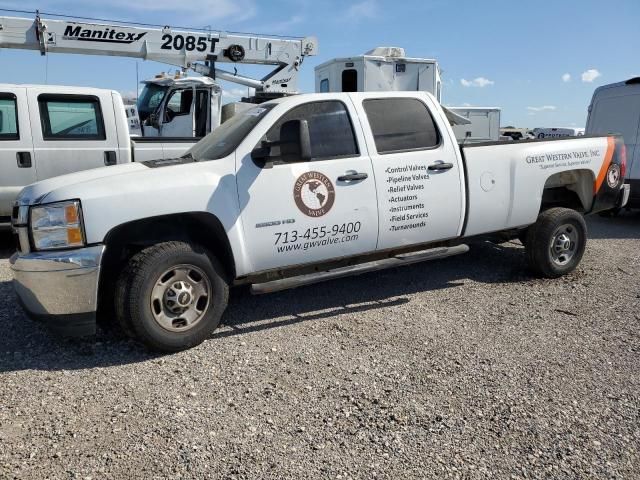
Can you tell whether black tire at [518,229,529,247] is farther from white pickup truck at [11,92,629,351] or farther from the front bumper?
the front bumper

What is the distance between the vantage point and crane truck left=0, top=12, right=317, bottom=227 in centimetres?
679

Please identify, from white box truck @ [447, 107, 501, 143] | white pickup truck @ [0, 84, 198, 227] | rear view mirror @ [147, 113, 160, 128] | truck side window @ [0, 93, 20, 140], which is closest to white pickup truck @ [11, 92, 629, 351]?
white pickup truck @ [0, 84, 198, 227]

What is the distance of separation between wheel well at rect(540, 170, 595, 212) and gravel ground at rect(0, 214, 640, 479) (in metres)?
1.30

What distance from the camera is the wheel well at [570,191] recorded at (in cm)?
590

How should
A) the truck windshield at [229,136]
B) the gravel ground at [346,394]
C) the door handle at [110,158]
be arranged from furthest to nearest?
the door handle at [110,158] → the truck windshield at [229,136] → the gravel ground at [346,394]

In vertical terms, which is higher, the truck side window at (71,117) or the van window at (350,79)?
the van window at (350,79)

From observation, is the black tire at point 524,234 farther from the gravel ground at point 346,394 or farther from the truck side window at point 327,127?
the truck side window at point 327,127

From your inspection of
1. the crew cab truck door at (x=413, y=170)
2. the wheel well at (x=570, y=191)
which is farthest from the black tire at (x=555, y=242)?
the crew cab truck door at (x=413, y=170)

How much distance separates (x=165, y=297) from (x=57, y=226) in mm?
866

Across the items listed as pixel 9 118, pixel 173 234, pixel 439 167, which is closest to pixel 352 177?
pixel 439 167

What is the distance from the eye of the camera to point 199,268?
13.0ft

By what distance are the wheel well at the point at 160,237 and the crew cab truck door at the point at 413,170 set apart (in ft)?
4.57

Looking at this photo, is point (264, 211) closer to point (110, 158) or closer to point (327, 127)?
point (327, 127)

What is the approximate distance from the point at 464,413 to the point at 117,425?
1.99 meters
